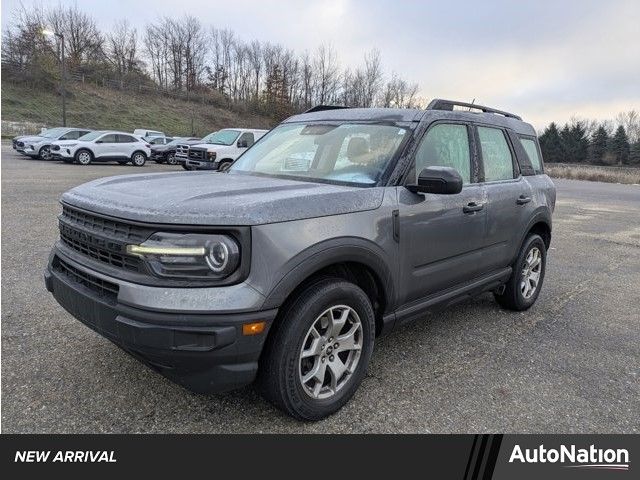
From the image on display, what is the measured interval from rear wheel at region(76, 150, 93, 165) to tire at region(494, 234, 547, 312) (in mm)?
21969

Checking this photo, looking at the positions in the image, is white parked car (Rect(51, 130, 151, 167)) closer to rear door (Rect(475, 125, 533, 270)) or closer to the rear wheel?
the rear wheel

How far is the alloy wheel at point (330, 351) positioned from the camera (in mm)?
2703

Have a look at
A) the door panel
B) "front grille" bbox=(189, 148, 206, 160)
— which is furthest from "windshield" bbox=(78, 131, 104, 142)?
the door panel

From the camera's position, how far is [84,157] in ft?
73.3

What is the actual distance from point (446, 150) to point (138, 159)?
22661mm

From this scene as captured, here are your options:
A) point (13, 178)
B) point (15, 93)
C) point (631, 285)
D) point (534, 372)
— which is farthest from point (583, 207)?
point (15, 93)

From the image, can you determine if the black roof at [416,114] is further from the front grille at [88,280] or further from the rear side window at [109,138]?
the rear side window at [109,138]

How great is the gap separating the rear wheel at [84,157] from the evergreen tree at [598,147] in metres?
81.6

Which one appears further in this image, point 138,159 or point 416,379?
point 138,159

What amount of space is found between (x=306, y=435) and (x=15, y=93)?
53311 mm

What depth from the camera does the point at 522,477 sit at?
7.95ft

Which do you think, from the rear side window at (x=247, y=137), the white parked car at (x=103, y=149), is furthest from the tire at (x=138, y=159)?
the rear side window at (x=247, y=137)

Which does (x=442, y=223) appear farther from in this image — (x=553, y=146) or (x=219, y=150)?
(x=553, y=146)

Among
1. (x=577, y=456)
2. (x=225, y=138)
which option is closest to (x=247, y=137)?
(x=225, y=138)
